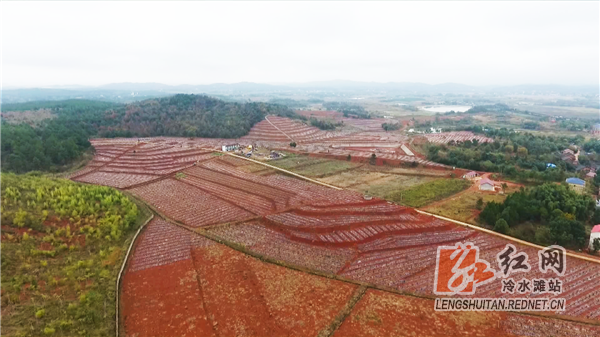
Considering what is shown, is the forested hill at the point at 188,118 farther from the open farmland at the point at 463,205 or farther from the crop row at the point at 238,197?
the open farmland at the point at 463,205

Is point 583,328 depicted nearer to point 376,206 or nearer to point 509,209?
point 509,209

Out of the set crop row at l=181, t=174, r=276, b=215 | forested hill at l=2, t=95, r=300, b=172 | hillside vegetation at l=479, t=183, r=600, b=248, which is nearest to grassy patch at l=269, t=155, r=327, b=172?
crop row at l=181, t=174, r=276, b=215

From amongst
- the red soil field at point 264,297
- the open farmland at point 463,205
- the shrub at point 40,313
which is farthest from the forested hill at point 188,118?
the shrub at point 40,313

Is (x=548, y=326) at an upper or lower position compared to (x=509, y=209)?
lower

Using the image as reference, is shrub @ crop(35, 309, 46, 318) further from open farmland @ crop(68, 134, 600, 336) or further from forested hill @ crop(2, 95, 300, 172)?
forested hill @ crop(2, 95, 300, 172)

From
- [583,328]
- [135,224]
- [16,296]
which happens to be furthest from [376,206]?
[16,296]

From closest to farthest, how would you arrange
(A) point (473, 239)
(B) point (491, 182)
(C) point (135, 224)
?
(A) point (473, 239)
(C) point (135, 224)
(B) point (491, 182)
